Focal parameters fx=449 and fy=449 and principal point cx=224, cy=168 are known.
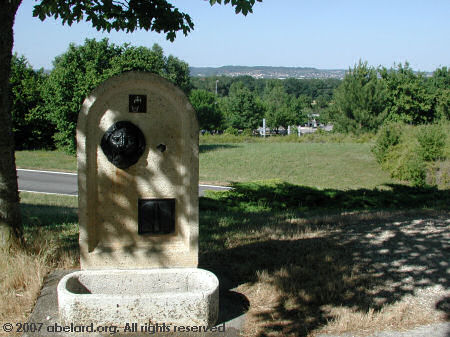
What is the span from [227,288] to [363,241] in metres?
2.39

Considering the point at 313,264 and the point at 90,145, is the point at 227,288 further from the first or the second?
the point at 90,145

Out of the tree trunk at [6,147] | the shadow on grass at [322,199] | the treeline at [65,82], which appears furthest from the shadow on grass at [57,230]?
the treeline at [65,82]

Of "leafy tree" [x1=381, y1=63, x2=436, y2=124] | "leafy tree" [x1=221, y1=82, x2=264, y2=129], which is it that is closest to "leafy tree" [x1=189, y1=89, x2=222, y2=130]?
"leafy tree" [x1=221, y1=82, x2=264, y2=129]

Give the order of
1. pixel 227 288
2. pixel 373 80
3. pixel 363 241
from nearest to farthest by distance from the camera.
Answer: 1. pixel 227 288
2. pixel 363 241
3. pixel 373 80

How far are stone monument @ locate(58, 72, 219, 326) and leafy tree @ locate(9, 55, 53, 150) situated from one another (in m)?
30.8

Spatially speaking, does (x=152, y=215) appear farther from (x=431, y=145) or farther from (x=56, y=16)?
(x=431, y=145)

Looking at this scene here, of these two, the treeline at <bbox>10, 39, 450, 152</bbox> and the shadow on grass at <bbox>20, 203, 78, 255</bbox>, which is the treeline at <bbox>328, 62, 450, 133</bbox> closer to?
the treeline at <bbox>10, 39, 450, 152</bbox>

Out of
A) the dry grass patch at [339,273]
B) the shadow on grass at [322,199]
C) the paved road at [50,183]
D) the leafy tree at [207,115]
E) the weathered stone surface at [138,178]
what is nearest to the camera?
the dry grass patch at [339,273]

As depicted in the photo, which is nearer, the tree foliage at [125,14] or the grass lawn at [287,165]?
the tree foliage at [125,14]

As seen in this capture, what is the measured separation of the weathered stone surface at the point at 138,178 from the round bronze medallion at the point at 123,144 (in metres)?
0.05

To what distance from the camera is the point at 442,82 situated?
68188 mm

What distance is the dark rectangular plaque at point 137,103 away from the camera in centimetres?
432

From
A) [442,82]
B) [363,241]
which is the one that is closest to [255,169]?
[363,241]

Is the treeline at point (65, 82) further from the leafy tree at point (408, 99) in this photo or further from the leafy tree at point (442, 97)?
the leafy tree at point (442, 97)
